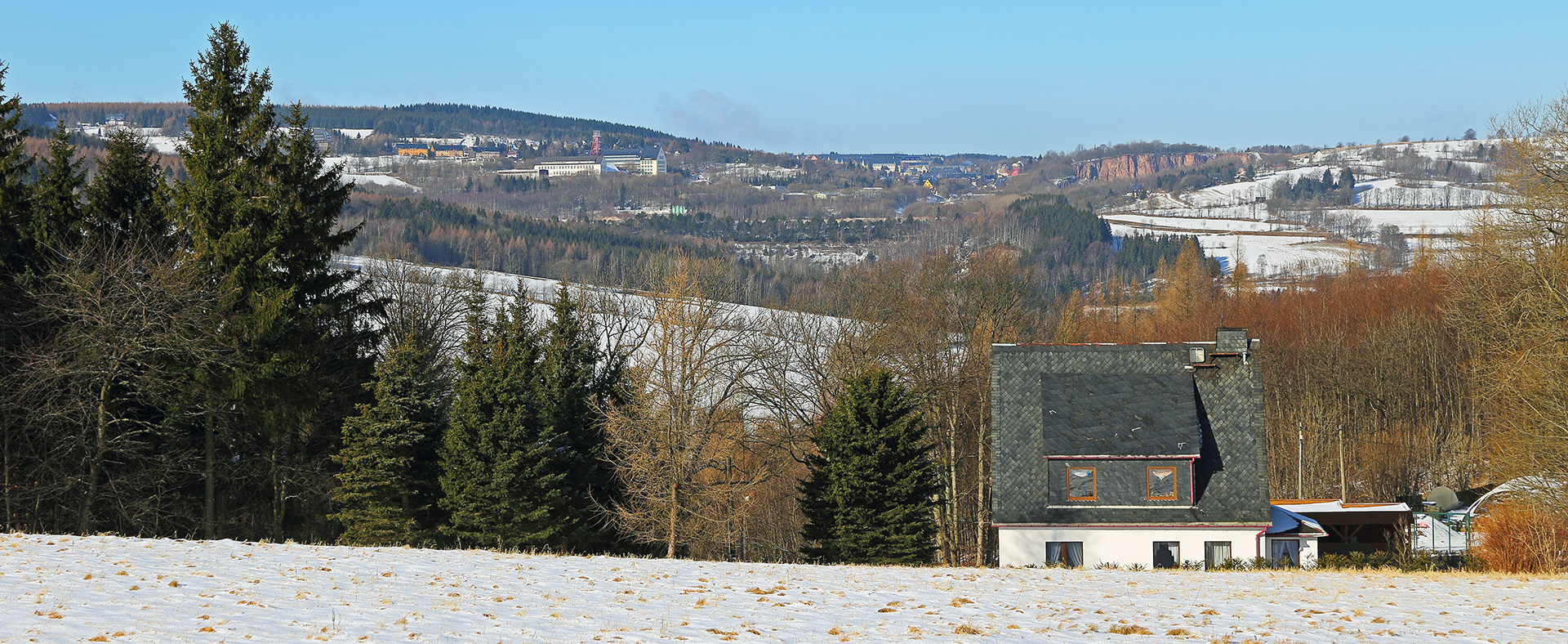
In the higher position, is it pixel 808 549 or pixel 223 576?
pixel 223 576

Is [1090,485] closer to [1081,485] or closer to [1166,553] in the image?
[1081,485]

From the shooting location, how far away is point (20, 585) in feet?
49.5

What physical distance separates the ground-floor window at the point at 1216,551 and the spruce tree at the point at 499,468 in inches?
758

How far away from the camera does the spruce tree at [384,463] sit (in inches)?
1364

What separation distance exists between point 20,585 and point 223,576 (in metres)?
2.57

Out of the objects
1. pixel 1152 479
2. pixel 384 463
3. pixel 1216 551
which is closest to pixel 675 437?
pixel 384 463

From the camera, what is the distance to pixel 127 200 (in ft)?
117

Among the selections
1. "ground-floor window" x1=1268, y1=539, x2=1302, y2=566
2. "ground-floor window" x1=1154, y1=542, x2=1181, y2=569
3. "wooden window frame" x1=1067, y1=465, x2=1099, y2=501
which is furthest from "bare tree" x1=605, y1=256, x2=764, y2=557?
"ground-floor window" x1=1268, y1=539, x2=1302, y2=566

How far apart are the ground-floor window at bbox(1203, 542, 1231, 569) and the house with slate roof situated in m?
0.02

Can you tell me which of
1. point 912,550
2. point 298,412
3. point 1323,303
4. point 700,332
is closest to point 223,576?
point 298,412

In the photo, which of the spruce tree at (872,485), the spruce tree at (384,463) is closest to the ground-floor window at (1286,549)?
the spruce tree at (872,485)

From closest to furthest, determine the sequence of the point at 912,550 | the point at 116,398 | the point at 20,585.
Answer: the point at 20,585
the point at 116,398
the point at 912,550

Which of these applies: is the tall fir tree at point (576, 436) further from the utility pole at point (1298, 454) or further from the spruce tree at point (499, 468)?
the utility pole at point (1298, 454)

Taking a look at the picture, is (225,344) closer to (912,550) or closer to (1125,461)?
(912,550)
